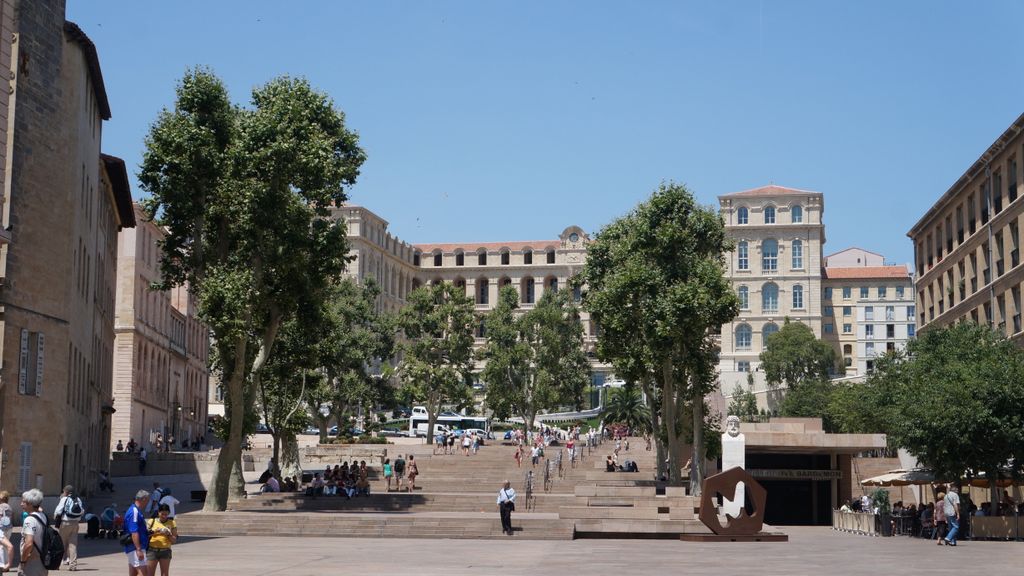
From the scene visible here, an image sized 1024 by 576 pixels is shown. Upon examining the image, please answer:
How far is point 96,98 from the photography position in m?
47.5

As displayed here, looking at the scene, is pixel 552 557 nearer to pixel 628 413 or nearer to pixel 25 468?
pixel 25 468

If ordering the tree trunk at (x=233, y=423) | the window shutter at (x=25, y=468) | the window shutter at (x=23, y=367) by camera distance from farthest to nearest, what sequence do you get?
the tree trunk at (x=233, y=423) < the window shutter at (x=25, y=468) < the window shutter at (x=23, y=367)

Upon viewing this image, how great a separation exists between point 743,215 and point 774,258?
5905 mm

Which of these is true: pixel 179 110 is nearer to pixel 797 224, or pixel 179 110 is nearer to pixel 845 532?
pixel 845 532

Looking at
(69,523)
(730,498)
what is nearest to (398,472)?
(730,498)

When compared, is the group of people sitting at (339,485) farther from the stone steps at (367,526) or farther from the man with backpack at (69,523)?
the man with backpack at (69,523)

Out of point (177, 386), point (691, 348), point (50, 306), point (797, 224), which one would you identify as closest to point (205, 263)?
point (50, 306)

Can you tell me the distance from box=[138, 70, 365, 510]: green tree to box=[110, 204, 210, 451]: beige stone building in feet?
82.3

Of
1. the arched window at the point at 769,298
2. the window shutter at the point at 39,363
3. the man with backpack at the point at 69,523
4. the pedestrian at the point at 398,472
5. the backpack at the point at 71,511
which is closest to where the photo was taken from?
the man with backpack at the point at 69,523

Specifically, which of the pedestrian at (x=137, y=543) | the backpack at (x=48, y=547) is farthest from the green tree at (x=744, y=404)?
the backpack at (x=48, y=547)

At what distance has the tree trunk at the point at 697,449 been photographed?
47.1 metres

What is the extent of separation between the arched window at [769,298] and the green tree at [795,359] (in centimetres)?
1533

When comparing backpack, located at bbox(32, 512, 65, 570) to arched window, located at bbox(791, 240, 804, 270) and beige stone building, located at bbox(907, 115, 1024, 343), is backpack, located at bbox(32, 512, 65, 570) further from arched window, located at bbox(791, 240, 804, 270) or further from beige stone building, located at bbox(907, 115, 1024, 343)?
arched window, located at bbox(791, 240, 804, 270)

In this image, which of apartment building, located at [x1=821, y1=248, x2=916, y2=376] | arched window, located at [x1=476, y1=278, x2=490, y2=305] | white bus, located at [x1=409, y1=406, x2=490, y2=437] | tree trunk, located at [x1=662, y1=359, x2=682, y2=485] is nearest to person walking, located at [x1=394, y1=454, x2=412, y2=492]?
tree trunk, located at [x1=662, y1=359, x2=682, y2=485]
